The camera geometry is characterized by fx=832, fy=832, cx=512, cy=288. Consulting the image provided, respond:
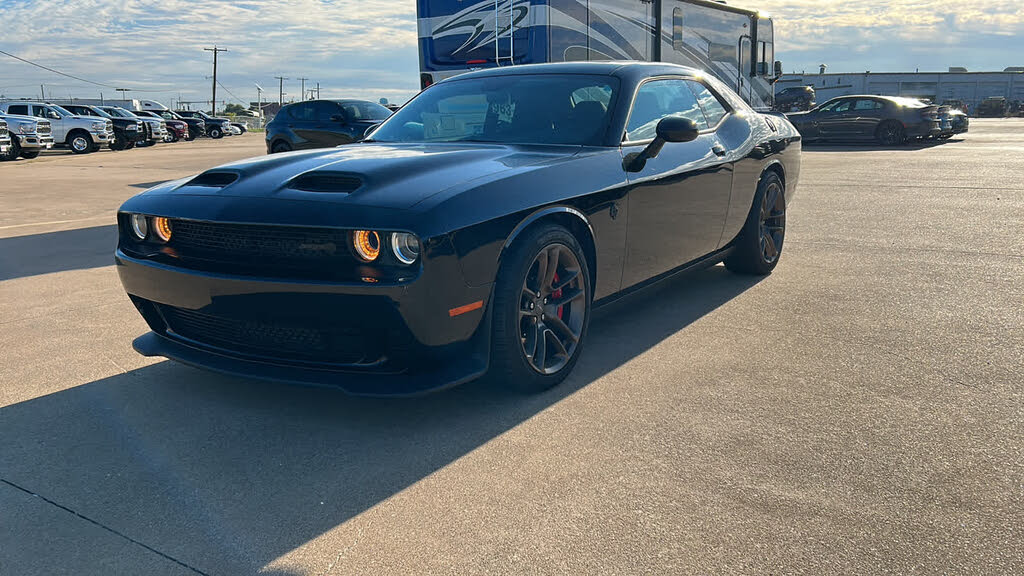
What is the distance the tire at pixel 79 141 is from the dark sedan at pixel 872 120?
22414 millimetres

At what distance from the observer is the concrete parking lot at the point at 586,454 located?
7.65 ft

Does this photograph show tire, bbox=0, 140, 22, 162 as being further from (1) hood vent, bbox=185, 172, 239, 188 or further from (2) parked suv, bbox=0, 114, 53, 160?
(1) hood vent, bbox=185, 172, 239, 188

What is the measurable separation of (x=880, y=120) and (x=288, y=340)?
21329 millimetres

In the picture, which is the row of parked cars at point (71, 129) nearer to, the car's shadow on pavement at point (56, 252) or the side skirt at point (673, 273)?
the car's shadow on pavement at point (56, 252)

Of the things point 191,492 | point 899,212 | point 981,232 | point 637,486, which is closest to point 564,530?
point 637,486

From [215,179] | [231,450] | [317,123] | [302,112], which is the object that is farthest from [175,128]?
[231,450]

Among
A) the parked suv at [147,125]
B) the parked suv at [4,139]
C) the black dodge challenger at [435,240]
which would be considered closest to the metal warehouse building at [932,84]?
the parked suv at [147,125]

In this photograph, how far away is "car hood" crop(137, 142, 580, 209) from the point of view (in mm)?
3143

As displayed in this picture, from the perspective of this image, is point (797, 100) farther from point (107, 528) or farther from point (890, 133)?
point (107, 528)

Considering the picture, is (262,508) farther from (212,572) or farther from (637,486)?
(637,486)

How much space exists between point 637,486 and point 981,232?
6.16 metres

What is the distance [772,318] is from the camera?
476 cm

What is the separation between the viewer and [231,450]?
3.03 meters

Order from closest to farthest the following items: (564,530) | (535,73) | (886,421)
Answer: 1. (564,530)
2. (886,421)
3. (535,73)
